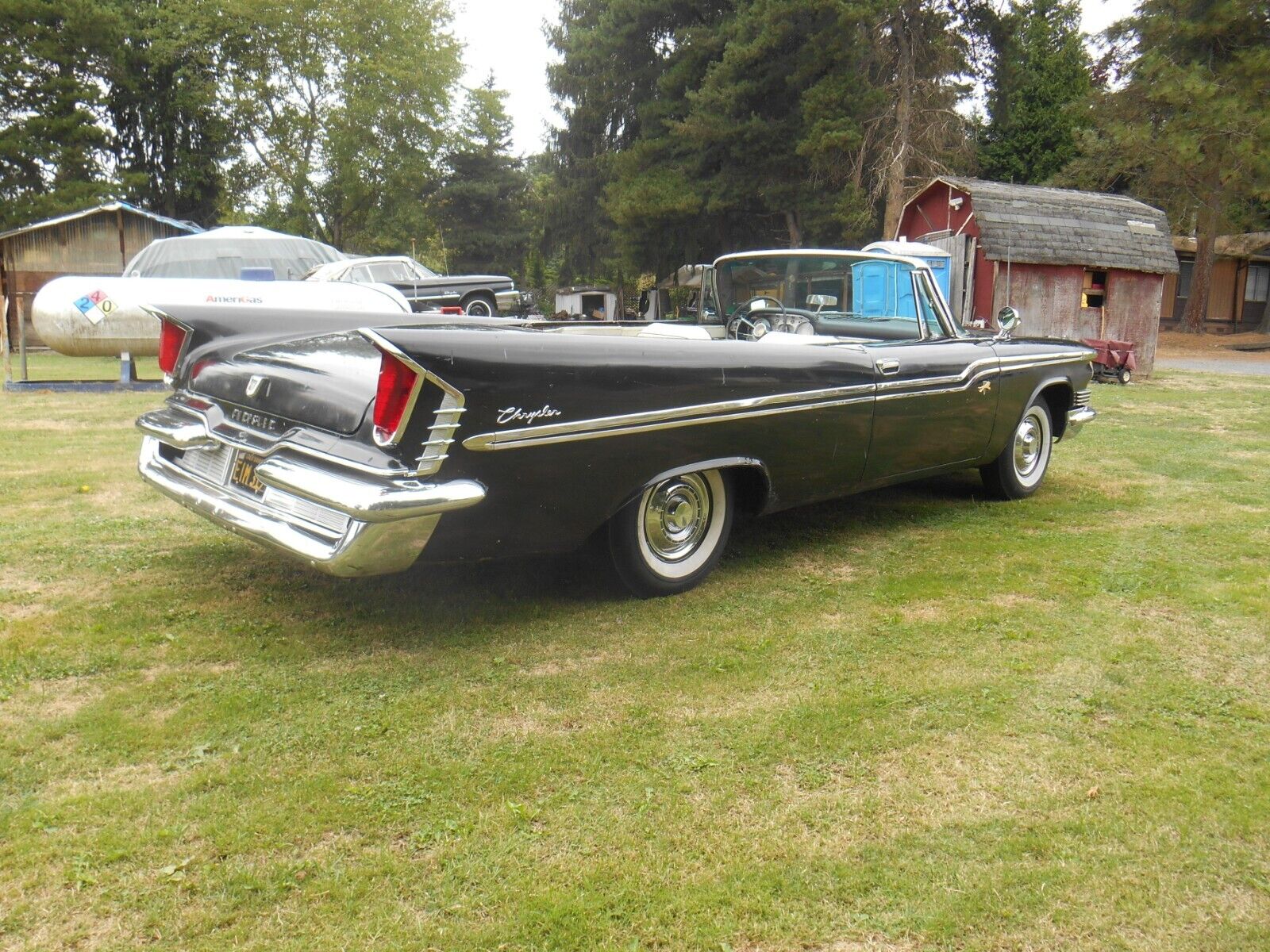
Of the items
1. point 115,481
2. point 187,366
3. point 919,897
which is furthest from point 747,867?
point 115,481

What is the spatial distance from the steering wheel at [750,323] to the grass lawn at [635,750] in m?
1.28

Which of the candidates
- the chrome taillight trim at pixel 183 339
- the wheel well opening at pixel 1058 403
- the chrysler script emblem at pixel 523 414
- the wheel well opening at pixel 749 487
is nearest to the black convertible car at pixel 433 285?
the wheel well opening at pixel 1058 403

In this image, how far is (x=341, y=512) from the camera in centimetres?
314

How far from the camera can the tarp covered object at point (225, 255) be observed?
46.6 ft

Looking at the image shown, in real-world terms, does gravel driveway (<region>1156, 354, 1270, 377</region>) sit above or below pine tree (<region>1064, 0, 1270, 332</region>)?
below

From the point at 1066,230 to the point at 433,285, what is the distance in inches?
443

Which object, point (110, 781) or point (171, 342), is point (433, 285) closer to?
point (171, 342)

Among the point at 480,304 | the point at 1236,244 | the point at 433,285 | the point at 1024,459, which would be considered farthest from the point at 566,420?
the point at 1236,244

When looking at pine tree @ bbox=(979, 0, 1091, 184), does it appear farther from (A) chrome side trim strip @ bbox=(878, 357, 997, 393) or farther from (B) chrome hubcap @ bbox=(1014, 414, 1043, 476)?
(A) chrome side trim strip @ bbox=(878, 357, 997, 393)

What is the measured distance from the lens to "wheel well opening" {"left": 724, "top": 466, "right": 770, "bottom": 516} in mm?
4234

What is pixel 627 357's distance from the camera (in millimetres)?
3600

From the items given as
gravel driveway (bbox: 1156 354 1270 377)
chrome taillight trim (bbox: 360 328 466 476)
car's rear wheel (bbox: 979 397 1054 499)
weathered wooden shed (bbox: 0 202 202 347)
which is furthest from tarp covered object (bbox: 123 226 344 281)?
gravel driveway (bbox: 1156 354 1270 377)

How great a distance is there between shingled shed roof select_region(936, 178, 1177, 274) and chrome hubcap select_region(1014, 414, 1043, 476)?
38.3ft

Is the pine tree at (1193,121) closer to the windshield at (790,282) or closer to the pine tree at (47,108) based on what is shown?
the windshield at (790,282)
